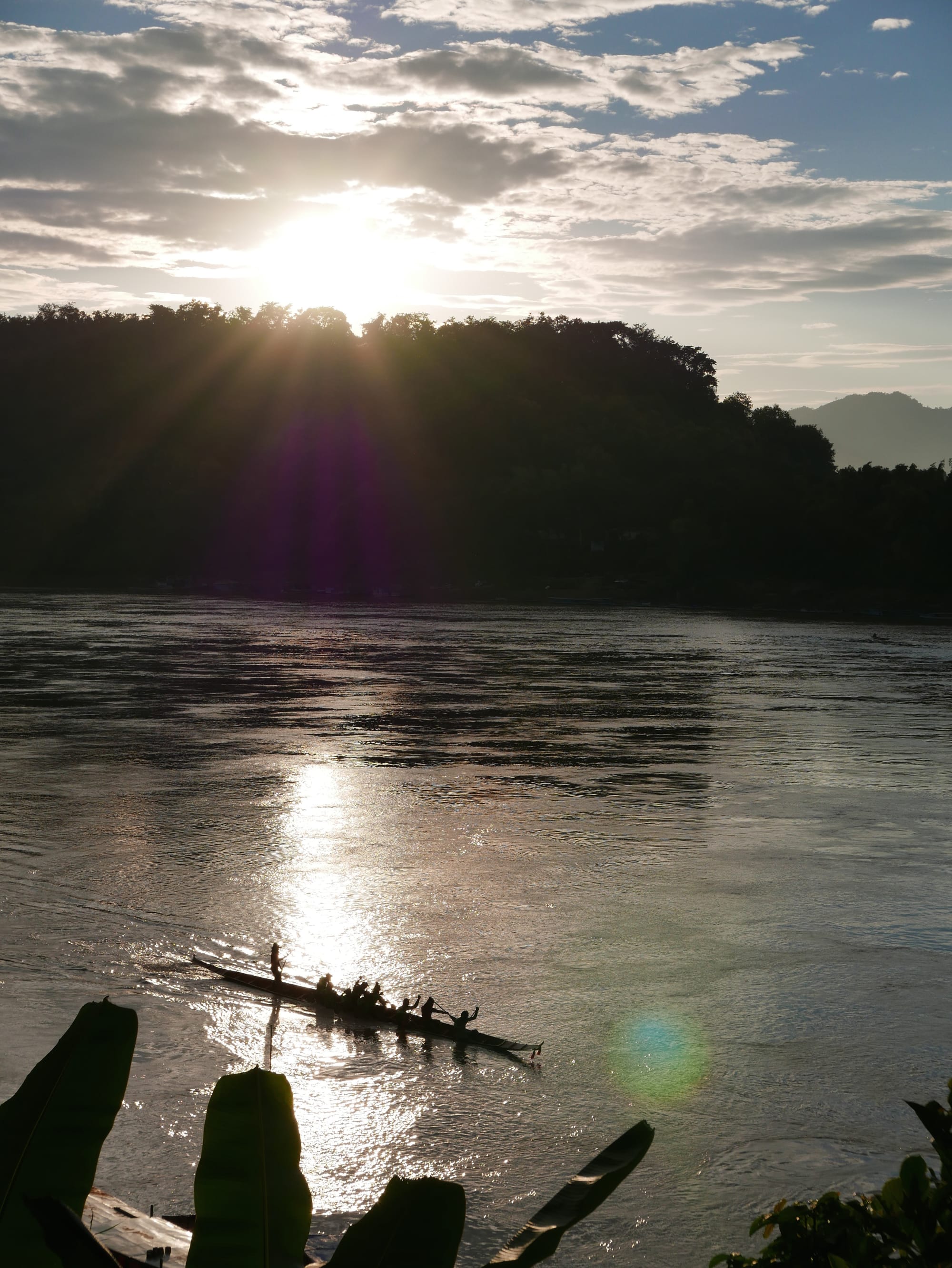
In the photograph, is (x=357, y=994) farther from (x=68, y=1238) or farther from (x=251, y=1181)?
(x=68, y=1238)

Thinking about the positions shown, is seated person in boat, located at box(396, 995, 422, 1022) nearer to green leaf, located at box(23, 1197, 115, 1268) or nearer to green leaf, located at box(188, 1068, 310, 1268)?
green leaf, located at box(188, 1068, 310, 1268)

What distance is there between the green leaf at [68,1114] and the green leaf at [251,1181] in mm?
123

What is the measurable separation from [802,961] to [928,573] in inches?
2916

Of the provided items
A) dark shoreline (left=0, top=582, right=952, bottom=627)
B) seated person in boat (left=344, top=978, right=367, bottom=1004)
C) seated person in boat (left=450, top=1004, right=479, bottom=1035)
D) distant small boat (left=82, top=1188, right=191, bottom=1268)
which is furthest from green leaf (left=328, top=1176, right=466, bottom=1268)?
dark shoreline (left=0, top=582, right=952, bottom=627)

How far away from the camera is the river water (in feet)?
13.5

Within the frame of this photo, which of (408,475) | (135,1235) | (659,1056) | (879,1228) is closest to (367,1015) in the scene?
(659,1056)

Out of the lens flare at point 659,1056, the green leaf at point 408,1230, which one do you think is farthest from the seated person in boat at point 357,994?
the green leaf at point 408,1230

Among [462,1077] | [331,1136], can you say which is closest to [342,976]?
[462,1077]

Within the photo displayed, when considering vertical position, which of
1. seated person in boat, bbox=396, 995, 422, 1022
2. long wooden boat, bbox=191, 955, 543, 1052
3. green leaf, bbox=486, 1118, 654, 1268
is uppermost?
green leaf, bbox=486, 1118, 654, 1268

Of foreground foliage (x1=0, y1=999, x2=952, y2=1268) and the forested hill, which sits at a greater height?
the forested hill

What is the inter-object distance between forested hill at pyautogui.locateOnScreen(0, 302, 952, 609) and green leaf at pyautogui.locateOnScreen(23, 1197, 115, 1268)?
79226 mm

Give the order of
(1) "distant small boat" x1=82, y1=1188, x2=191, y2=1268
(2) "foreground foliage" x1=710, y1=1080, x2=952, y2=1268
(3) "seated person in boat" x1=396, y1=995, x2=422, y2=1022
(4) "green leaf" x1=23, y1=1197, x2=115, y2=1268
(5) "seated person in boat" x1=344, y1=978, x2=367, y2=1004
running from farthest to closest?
(5) "seated person in boat" x1=344, y1=978, x2=367, y2=1004 < (3) "seated person in boat" x1=396, y1=995, x2=422, y2=1022 < (1) "distant small boat" x1=82, y1=1188, x2=191, y2=1268 < (2) "foreground foliage" x1=710, y1=1080, x2=952, y2=1268 < (4) "green leaf" x1=23, y1=1197, x2=115, y2=1268

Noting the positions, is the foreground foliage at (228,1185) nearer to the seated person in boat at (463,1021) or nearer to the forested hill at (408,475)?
the seated person in boat at (463,1021)

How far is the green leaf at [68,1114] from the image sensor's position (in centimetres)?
129
